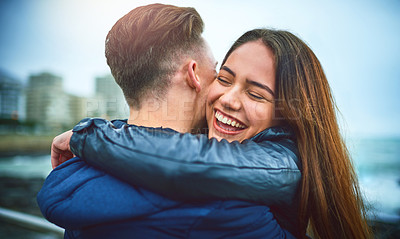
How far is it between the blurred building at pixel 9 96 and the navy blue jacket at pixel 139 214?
2258 inches

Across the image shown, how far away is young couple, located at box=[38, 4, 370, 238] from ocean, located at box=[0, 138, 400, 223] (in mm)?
198

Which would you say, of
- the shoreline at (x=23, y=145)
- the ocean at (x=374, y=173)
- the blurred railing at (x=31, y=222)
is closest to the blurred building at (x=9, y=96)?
the shoreline at (x=23, y=145)

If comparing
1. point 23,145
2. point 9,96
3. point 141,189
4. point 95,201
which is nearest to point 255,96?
point 141,189

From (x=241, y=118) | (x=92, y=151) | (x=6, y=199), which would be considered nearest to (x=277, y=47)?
(x=241, y=118)

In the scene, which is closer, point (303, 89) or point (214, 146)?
point (214, 146)

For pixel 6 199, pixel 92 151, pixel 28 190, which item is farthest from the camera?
pixel 28 190

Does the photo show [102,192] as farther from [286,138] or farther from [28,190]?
[28,190]

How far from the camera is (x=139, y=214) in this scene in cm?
109

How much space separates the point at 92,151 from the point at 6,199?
40.8ft

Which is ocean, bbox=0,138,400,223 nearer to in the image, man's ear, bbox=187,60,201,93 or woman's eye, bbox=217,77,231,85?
woman's eye, bbox=217,77,231,85

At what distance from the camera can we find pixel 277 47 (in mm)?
1692

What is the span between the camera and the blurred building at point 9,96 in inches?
1999

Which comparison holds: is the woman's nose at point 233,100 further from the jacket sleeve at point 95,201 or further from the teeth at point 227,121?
the jacket sleeve at point 95,201

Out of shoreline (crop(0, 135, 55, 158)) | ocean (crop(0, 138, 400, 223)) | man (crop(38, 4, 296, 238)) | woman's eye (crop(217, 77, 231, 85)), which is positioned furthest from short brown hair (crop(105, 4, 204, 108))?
shoreline (crop(0, 135, 55, 158))
